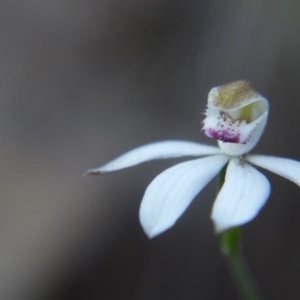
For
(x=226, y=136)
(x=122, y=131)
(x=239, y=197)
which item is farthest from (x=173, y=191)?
→ (x=122, y=131)

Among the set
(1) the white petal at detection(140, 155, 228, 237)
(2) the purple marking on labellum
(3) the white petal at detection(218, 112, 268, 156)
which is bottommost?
(1) the white petal at detection(140, 155, 228, 237)

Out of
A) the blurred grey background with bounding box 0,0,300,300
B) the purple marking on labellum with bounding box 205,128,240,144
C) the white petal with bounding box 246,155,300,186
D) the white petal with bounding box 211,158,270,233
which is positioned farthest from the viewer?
the blurred grey background with bounding box 0,0,300,300

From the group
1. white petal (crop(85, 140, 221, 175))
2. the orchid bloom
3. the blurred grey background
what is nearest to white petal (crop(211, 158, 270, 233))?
the orchid bloom

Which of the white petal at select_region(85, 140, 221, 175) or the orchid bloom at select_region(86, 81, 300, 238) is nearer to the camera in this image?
the orchid bloom at select_region(86, 81, 300, 238)

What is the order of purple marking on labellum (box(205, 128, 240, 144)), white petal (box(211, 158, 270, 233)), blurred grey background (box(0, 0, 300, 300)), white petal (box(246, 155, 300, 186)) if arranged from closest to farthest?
1. white petal (box(211, 158, 270, 233))
2. white petal (box(246, 155, 300, 186))
3. purple marking on labellum (box(205, 128, 240, 144))
4. blurred grey background (box(0, 0, 300, 300))

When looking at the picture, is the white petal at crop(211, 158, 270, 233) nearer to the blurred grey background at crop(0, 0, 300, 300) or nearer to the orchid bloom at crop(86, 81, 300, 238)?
the orchid bloom at crop(86, 81, 300, 238)

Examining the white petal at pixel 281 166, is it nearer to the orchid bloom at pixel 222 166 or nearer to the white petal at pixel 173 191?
the orchid bloom at pixel 222 166

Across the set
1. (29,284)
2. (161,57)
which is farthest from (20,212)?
(161,57)
